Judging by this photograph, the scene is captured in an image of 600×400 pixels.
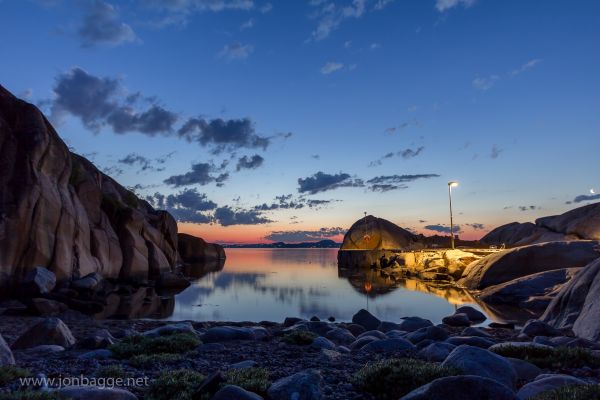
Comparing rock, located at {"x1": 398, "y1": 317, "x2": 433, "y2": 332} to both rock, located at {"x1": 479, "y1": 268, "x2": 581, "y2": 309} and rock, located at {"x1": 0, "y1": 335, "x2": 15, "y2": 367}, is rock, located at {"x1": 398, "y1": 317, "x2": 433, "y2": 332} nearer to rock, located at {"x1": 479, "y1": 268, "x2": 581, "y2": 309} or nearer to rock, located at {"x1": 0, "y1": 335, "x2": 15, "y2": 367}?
rock, located at {"x1": 479, "y1": 268, "x2": 581, "y2": 309}

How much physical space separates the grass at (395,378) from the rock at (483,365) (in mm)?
386

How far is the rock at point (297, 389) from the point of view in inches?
261

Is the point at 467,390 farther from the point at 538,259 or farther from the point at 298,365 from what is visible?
the point at 538,259

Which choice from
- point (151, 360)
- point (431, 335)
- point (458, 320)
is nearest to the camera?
point (151, 360)

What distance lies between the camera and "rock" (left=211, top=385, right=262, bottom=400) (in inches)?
247

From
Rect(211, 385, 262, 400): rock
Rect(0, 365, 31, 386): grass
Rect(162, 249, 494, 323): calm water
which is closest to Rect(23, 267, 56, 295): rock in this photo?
Rect(162, 249, 494, 323): calm water

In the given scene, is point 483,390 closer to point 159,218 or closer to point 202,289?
point 202,289

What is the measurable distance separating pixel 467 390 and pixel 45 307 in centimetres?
2476

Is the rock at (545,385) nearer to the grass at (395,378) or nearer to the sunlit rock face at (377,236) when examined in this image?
the grass at (395,378)

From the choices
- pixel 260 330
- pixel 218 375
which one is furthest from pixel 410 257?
pixel 218 375

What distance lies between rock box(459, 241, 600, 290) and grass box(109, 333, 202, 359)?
30.2 meters

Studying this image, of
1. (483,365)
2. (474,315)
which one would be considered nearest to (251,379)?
(483,365)

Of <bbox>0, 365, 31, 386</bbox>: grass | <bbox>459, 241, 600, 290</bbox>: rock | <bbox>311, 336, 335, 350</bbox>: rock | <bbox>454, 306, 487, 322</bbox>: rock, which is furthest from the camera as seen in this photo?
<bbox>459, 241, 600, 290</bbox>: rock

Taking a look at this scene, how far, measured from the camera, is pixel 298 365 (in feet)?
32.0
